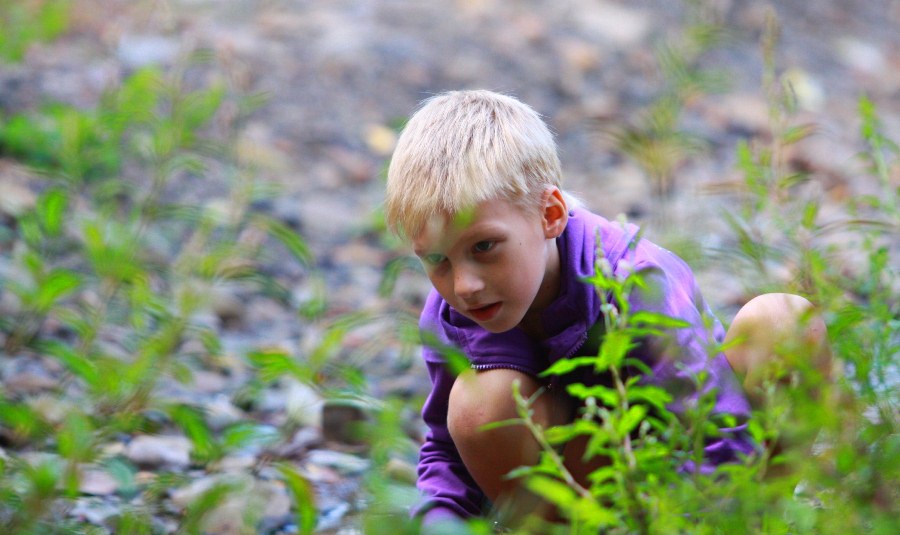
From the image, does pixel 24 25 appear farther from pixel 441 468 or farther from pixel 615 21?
pixel 441 468

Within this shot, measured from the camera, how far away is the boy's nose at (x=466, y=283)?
142 centimetres

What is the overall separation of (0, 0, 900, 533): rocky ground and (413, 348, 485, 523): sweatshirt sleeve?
21.2 inches

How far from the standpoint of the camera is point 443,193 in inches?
58.4

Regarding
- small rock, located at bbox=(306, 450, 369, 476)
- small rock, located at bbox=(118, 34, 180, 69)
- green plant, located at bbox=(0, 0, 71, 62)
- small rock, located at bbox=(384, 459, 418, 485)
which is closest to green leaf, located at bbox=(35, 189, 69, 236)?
small rock, located at bbox=(306, 450, 369, 476)

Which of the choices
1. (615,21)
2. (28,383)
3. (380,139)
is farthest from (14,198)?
(615,21)

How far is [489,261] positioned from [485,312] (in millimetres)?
79

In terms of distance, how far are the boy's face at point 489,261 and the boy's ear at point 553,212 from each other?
27mm

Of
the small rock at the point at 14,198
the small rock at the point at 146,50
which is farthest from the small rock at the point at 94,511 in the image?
the small rock at the point at 146,50

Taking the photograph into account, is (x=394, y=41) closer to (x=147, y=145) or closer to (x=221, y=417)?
(x=147, y=145)

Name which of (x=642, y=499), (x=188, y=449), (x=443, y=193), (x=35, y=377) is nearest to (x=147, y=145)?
(x=35, y=377)

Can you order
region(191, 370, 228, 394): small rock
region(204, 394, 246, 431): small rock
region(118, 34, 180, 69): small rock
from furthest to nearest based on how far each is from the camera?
region(118, 34, 180, 69): small rock < region(191, 370, 228, 394): small rock < region(204, 394, 246, 431): small rock

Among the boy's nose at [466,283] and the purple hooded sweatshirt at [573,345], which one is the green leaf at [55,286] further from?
the boy's nose at [466,283]

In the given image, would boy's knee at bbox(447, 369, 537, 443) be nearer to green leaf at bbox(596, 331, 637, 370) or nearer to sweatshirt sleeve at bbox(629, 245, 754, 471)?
sweatshirt sleeve at bbox(629, 245, 754, 471)

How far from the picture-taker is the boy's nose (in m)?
1.42
